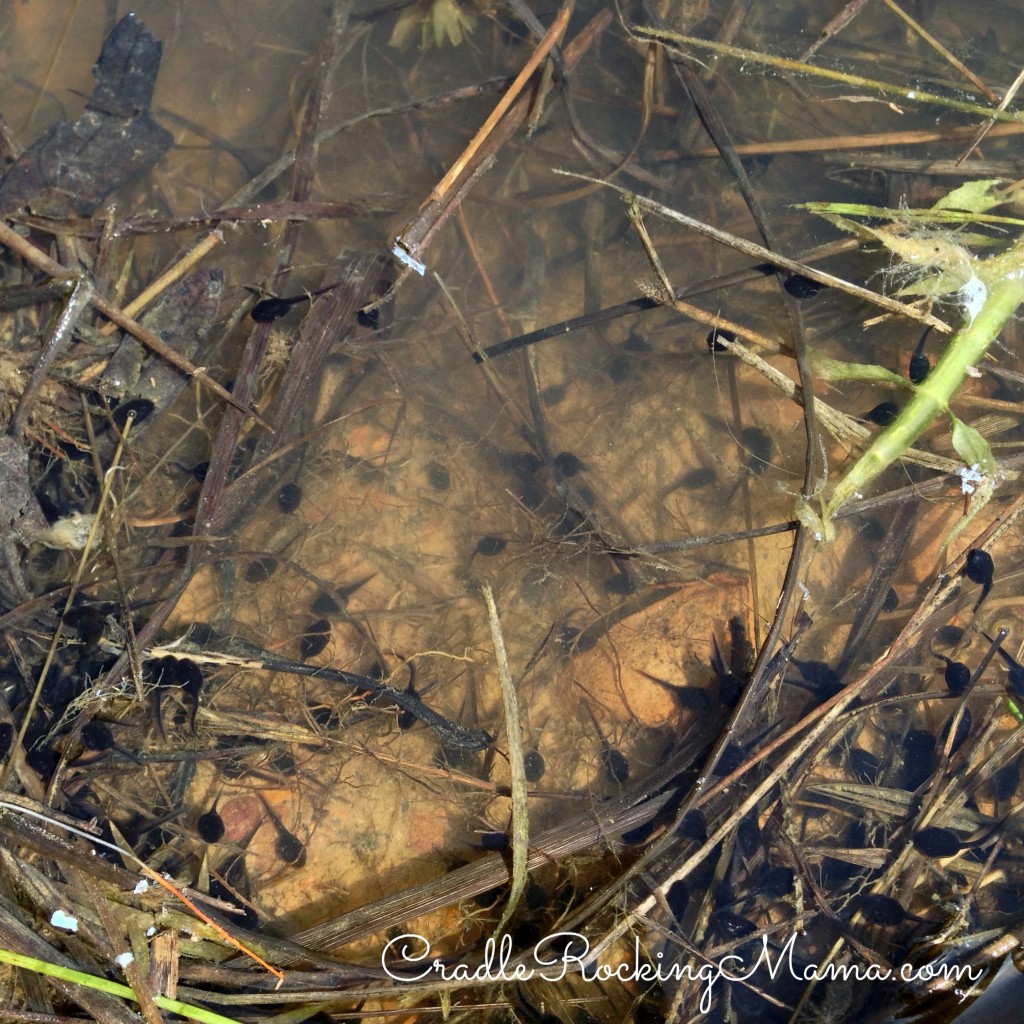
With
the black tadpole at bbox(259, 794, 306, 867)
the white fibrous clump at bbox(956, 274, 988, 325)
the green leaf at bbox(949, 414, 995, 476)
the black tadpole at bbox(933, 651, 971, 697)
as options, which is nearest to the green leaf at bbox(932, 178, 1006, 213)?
the white fibrous clump at bbox(956, 274, 988, 325)

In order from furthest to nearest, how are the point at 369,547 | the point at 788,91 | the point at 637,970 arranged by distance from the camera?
the point at 788,91
the point at 369,547
the point at 637,970

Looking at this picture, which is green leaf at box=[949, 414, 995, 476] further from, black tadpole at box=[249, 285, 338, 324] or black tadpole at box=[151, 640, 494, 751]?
black tadpole at box=[249, 285, 338, 324]

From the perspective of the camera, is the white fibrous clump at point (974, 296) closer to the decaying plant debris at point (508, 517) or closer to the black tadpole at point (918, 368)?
the decaying plant debris at point (508, 517)

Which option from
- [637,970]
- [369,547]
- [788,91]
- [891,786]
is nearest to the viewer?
[637,970]

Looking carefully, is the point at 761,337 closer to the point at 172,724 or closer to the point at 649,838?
the point at 649,838

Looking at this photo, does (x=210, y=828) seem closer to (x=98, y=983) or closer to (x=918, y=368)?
(x=98, y=983)

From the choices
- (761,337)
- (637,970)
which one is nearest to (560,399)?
(761,337)

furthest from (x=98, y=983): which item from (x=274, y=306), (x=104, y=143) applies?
(x=104, y=143)

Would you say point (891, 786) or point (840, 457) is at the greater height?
point (840, 457)
